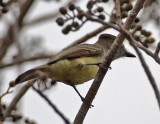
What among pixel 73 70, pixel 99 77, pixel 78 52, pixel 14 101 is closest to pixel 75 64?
pixel 73 70

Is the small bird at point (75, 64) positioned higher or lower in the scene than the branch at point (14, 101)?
higher

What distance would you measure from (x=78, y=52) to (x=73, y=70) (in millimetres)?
297

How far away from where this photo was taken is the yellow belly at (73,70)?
504 cm

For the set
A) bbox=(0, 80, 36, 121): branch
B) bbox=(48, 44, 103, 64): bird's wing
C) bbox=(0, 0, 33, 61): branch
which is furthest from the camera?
bbox=(0, 0, 33, 61): branch

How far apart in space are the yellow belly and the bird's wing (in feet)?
0.20

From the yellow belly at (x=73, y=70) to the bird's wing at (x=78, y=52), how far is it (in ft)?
0.20

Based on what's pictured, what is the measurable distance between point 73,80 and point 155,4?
1.67 metres

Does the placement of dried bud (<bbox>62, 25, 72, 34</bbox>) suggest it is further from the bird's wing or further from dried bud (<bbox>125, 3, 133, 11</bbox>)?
dried bud (<bbox>125, 3, 133, 11</bbox>)

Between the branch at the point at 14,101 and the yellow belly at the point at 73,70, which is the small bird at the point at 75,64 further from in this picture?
the branch at the point at 14,101

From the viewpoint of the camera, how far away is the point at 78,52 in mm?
5352

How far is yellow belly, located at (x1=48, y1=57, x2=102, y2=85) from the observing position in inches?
198

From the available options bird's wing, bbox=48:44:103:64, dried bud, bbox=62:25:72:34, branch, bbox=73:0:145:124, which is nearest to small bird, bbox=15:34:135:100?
bird's wing, bbox=48:44:103:64

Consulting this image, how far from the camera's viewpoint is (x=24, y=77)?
4.17 meters

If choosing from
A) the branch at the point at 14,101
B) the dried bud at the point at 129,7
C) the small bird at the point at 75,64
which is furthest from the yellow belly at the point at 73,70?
the dried bud at the point at 129,7
